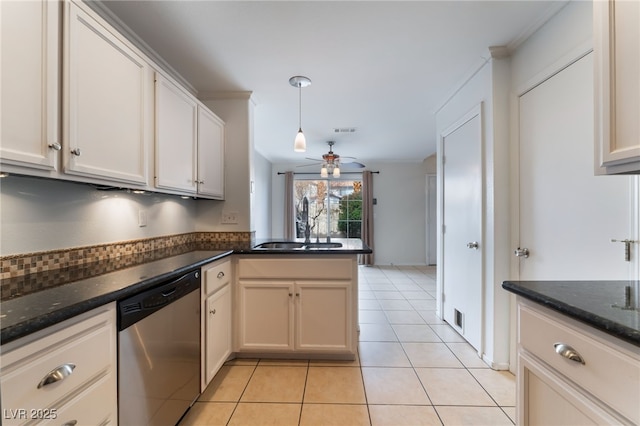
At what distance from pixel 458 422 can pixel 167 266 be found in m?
1.90

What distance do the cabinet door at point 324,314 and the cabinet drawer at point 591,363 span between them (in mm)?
1314

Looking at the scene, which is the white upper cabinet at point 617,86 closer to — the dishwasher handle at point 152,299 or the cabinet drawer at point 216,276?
the dishwasher handle at point 152,299

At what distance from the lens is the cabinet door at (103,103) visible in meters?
1.11

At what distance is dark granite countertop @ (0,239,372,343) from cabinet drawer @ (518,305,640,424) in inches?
61.1

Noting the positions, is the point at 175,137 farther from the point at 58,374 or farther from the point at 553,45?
the point at 553,45

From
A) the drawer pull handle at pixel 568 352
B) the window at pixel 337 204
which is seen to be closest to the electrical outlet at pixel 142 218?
the drawer pull handle at pixel 568 352

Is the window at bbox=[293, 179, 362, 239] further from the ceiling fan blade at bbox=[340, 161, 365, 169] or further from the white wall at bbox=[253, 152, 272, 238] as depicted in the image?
the white wall at bbox=[253, 152, 272, 238]

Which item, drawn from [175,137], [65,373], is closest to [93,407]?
[65,373]

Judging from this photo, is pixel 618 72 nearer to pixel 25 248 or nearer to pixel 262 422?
pixel 262 422

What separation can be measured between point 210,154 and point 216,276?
1147 millimetres

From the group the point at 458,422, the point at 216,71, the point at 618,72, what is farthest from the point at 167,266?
the point at 618,72

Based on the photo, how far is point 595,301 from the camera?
2.86 feet

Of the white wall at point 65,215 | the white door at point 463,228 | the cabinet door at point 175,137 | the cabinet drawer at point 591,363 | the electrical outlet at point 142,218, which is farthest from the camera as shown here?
the white door at point 463,228

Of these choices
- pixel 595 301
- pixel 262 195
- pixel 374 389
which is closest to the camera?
pixel 595 301
